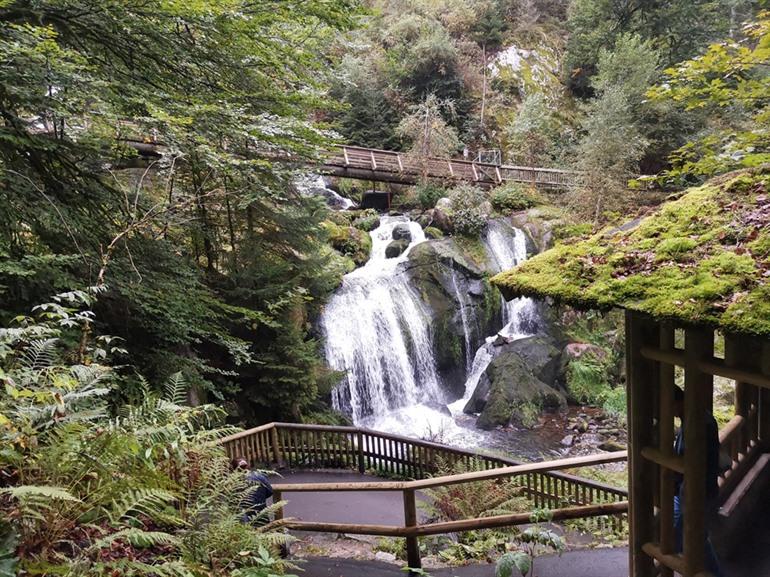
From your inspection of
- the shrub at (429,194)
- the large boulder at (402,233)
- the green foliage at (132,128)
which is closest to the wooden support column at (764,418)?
the green foliage at (132,128)

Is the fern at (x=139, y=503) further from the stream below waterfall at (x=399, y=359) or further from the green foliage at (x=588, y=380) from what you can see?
the green foliage at (x=588, y=380)

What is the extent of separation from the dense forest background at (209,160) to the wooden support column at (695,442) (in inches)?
49.3

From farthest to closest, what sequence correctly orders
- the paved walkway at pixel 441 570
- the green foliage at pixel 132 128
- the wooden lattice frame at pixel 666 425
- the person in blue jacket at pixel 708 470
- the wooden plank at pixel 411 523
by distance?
1. the green foliage at pixel 132 128
2. the wooden plank at pixel 411 523
3. the paved walkway at pixel 441 570
4. the person in blue jacket at pixel 708 470
5. the wooden lattice frame at pixel 666 425

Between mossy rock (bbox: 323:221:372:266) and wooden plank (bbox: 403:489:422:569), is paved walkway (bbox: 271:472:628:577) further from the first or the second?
mossy rock (bbox: 323:221:372:266)

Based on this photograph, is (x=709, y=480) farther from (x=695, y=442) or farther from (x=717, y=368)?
(x=717, y=368)

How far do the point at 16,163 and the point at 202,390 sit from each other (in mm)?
5205

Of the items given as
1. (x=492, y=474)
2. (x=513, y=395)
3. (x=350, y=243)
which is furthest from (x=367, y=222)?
(x=492, y=474)

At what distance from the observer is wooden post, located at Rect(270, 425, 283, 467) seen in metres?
8.64

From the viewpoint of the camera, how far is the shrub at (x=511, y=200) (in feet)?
60.8

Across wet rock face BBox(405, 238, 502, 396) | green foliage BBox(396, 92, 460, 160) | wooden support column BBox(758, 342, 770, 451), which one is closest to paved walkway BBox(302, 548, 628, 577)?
wooden support column BBox(758, 342, 770, 451)

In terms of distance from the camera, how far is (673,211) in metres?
3.29

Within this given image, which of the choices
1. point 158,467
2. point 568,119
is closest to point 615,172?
point 568,119

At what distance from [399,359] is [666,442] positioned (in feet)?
35.6

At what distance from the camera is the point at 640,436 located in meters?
3.38
